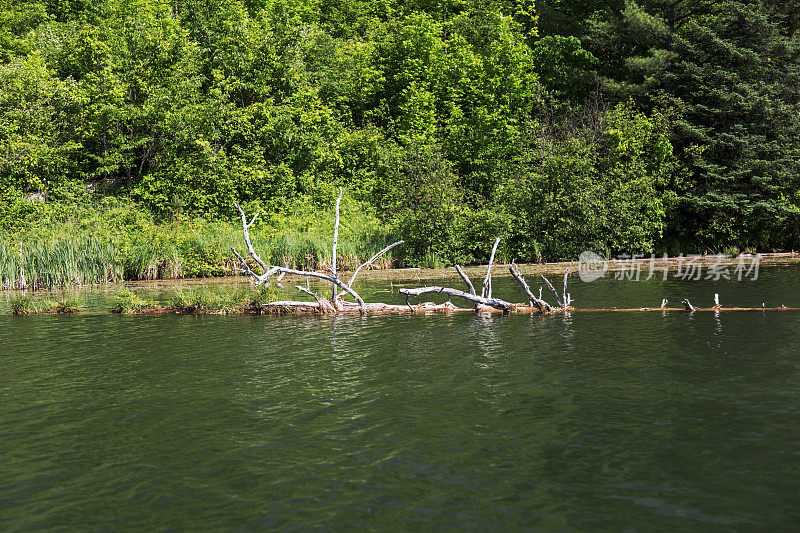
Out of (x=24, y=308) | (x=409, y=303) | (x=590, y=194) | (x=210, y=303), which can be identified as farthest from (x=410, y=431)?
(x=590, y=194)

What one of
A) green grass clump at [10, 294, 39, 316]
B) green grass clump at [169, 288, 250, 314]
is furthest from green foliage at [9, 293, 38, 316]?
green grass clump at [169, 288, 250, 314]

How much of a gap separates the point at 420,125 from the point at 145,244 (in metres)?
25.1

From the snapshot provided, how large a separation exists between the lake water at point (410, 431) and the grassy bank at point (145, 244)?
15.5 metres

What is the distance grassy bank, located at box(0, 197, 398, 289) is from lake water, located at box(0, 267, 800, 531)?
1548cm

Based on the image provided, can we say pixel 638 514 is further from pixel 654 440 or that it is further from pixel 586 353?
pixel 586 353

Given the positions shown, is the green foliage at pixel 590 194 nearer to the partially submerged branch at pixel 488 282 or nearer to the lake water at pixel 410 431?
the partially submerged branch at pixel 488 282

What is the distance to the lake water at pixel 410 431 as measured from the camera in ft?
24.6

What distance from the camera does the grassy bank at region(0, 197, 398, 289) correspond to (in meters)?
31.5

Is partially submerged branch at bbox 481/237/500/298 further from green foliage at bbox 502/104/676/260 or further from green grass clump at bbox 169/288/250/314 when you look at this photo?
green foliage at bbox 502/104/676/260

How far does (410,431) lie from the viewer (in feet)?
33.0

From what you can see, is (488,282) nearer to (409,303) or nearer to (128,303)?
(409,303)

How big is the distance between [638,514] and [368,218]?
37.8 meters

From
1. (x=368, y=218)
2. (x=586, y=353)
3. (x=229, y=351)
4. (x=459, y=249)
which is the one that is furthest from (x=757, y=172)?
(x=229, y=351)

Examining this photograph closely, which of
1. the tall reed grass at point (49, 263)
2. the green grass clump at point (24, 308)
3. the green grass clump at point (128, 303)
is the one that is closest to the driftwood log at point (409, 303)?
the green grass clump at point (128, 303)
